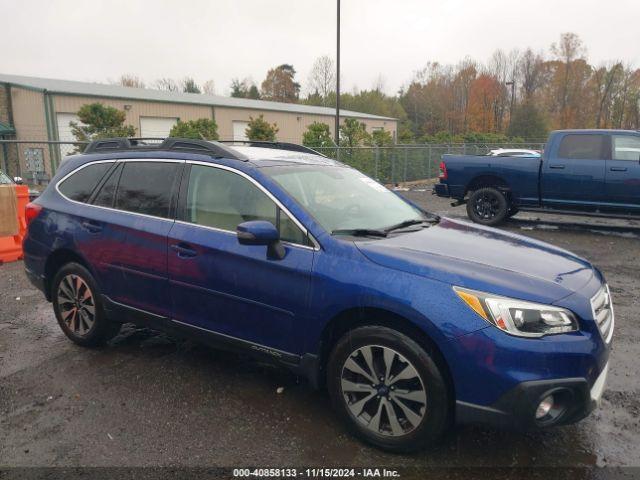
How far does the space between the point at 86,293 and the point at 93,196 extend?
2.68ft

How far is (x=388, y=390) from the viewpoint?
9.23ft

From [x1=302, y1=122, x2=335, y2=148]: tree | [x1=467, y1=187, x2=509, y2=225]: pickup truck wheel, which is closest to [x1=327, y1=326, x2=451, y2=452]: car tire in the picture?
[x1=467, y1=187, x2=509, y2=225]: pickup truck wheel

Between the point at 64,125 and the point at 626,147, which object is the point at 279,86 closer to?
the point at 64,125

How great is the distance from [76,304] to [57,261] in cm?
43

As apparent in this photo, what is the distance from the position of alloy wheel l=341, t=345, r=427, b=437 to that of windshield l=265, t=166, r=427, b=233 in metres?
0.82

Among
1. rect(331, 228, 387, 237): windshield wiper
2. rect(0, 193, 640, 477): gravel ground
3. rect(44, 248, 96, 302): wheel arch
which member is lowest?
rect(0, 193, 640, 477): gravel ground

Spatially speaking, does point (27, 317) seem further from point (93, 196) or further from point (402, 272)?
point (402, 272)

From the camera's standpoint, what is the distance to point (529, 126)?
51.8 meters

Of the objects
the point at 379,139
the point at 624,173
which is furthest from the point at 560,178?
the point at 379,139

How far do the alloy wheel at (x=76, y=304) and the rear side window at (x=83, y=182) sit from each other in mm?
696

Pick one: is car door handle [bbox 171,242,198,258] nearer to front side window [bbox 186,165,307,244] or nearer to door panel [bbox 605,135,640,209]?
front side window [bbox 186,165,307,244]

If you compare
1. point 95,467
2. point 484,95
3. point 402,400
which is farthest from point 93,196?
point 484,95

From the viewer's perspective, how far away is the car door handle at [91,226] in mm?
4027

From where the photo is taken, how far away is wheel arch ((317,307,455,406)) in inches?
106
